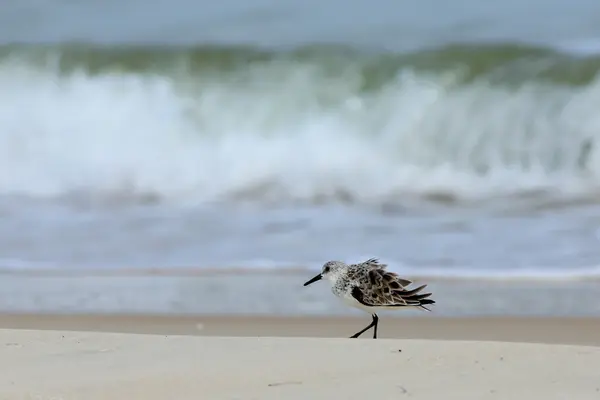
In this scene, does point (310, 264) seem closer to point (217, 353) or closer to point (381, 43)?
point (217, 353)

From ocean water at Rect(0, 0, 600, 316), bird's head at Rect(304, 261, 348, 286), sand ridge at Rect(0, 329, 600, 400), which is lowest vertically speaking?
sand ridge at Rect(0, 329, 600, 400)

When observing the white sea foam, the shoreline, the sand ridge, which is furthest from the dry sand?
the white sea foam

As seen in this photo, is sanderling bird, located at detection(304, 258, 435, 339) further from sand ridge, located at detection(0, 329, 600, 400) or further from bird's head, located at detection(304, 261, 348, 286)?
sand ridge, located at detection(0, 329, 600, 400)

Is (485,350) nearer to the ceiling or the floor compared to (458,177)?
nearer to the floor

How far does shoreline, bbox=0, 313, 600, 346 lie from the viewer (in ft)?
20.4

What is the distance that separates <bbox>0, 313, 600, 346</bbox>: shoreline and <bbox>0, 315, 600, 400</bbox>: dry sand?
1.20 metres

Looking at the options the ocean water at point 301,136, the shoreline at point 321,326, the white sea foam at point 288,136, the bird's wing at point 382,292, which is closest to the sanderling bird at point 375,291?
the bird's wing at point 382,292

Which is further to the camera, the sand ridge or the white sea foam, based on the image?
the white sea foam

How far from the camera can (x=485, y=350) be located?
15.8 ft

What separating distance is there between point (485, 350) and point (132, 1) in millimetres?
11663

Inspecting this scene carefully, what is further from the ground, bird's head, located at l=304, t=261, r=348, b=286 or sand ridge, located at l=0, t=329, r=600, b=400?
bird's head, located at l=304, t=261, r=348, b=286

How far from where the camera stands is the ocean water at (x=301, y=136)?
8.40m

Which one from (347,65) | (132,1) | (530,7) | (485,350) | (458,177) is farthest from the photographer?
(132,1)

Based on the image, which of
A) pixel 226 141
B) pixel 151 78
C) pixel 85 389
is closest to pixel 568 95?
pixel 226 141
